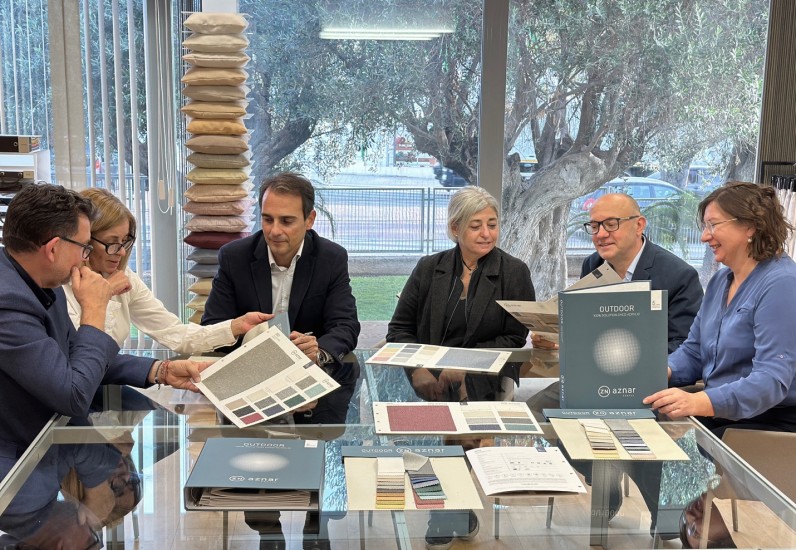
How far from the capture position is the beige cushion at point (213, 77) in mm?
4195

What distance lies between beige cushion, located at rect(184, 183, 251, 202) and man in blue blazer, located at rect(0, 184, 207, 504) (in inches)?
77.1

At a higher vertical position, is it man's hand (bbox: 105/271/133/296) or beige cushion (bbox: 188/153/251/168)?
beige cushion (bbox: 188/153/251/168)

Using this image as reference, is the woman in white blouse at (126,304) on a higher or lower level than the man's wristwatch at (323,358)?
higher

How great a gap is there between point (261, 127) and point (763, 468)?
3.37 metres

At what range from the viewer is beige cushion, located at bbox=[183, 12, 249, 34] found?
13.8ft

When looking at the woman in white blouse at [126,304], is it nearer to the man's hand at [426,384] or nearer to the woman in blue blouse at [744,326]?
the man's hand at [426,384]

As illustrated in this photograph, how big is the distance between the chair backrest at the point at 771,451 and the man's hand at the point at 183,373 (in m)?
1.55

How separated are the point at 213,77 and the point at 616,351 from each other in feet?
8.78

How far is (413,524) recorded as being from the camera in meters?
1.65

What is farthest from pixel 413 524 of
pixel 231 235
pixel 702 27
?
pixel 702 27

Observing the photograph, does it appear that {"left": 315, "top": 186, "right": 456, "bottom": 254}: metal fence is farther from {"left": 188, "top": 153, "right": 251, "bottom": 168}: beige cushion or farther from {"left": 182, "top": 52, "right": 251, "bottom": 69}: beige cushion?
{"left": 182, "top": 52, "right": 251, "bottom": 69}: beige cushion

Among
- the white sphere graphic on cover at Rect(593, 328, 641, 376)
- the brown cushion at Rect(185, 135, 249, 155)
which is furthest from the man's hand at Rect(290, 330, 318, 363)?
the brown cushion at Rect(185, 135, 249, 155)

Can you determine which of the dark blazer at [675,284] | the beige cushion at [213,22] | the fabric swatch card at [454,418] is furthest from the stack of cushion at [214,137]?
the fabric swatch card at [454,418]

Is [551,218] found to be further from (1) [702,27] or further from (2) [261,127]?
(2) [261,127]
